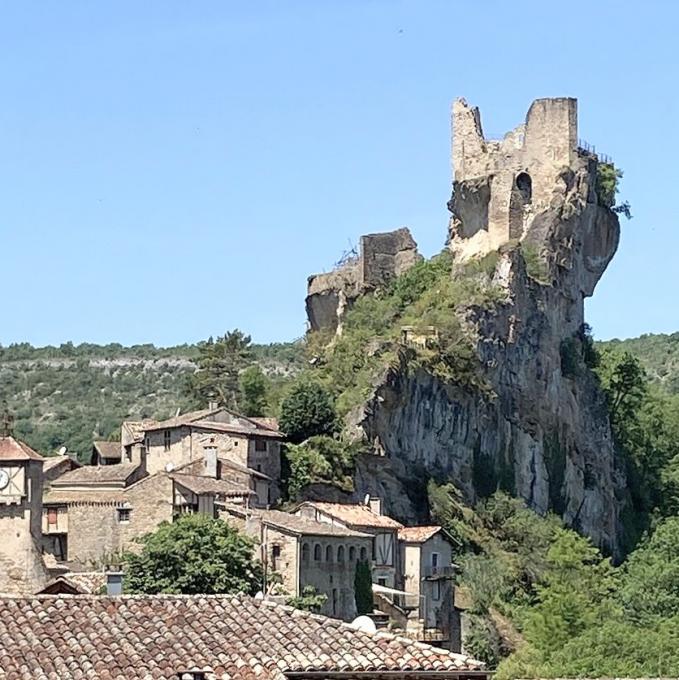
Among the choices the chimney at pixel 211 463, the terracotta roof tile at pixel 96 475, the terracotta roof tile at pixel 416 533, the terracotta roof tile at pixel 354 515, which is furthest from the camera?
the terracotta roof tile at pixel 416 533

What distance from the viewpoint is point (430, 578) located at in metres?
89.6

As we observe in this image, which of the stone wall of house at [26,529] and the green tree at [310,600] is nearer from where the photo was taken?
the green tree at [310,600]

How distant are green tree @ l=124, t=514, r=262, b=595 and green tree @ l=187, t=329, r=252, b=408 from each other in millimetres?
33320

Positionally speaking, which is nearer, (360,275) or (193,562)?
(193,562)

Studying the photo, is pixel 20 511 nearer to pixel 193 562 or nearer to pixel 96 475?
pixel 193 562

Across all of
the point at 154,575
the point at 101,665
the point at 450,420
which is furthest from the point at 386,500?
the point at 101,665

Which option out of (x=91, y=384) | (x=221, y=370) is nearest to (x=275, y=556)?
(x=221, y=370)

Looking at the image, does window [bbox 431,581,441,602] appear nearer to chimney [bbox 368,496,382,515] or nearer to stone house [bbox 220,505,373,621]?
chimney [bbox 368,496,382,515]

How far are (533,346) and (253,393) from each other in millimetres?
17257

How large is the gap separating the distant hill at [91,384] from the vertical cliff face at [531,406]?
112 ft

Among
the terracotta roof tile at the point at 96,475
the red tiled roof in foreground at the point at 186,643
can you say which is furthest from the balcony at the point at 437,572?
the red tiled roof in foreground at the point at 186,643

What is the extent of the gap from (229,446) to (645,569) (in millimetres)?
29005

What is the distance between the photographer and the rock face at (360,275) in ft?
389

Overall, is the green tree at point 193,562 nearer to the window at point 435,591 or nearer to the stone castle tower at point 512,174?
the window at point 435,591
